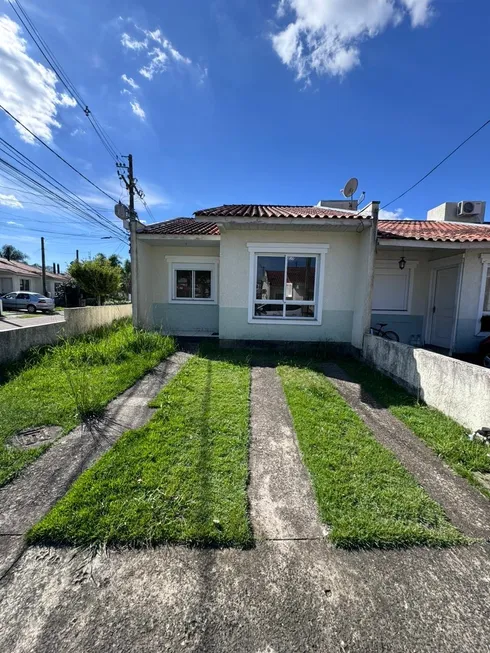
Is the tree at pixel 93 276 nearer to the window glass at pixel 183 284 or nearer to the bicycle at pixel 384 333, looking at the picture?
the window glass at pixel 183 284

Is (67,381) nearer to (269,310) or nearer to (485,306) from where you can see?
(269,310)

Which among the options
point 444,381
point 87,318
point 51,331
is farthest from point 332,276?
point 87,318

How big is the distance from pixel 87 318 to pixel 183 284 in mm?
3386

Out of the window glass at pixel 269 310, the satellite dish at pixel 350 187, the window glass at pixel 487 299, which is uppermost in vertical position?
the satellite dish at pixel 350 187

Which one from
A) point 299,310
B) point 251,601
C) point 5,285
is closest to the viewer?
point 251,601

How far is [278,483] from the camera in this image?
8.94 feet

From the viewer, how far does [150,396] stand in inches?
186

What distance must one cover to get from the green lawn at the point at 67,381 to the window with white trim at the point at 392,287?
6.47 metres

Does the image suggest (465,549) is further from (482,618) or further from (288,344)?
(288,344)

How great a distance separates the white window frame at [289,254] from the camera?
7668 mm

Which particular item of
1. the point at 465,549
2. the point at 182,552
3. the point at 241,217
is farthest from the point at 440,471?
the point at 241,217

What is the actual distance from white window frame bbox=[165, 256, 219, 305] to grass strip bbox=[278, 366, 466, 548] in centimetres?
616

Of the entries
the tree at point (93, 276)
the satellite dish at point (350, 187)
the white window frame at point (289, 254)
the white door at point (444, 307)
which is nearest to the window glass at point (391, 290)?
the white door at point (444, 307)

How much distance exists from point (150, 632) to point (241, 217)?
6880mm
